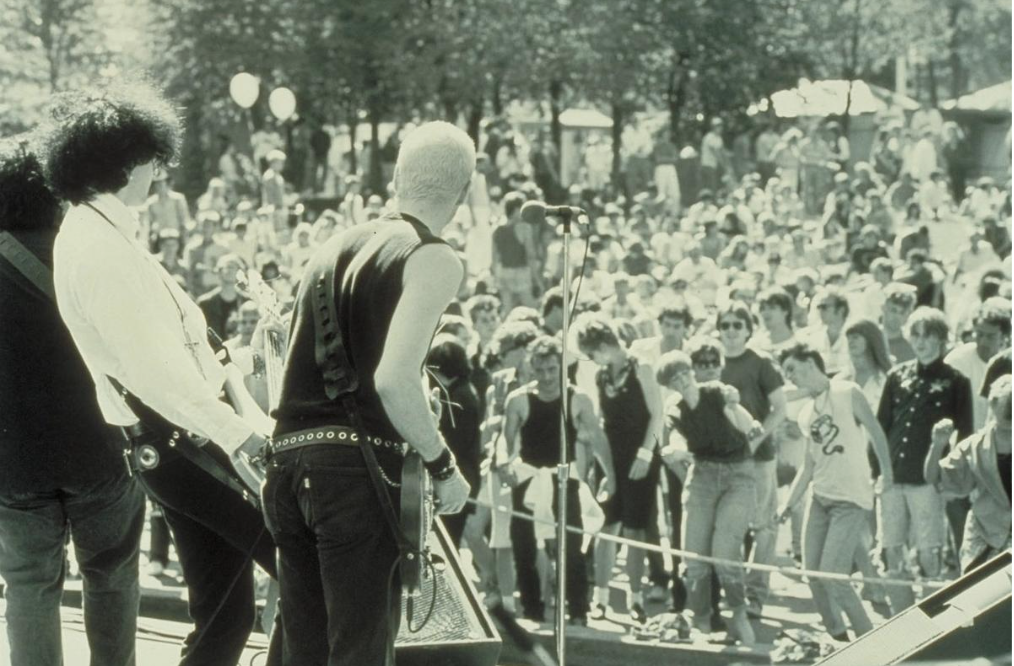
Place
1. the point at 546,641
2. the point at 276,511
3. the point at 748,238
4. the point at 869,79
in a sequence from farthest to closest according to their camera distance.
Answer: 1. the point at 869,79
2. the point at 748,238
3. the point at 546,641
4. the point at 276,511

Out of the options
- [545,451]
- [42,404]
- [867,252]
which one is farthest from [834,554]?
[867,252]

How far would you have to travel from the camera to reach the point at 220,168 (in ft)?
76.0

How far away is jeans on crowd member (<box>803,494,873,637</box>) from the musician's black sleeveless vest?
404 cm

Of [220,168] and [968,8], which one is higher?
[968,8]

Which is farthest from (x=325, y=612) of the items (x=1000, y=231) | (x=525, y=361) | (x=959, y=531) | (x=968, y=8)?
(x=968, y=8)

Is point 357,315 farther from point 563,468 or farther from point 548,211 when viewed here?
point 563,468

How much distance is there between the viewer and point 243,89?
73.6 ft

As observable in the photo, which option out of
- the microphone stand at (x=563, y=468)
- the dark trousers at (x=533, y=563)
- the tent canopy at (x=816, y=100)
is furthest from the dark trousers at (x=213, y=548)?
the tent canopy at (x=816, y=100)

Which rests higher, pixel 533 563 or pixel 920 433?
pixel 920 433

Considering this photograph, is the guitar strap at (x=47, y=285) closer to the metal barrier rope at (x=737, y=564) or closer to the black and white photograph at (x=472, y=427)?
the black and white photograph at (x=472, y=427)

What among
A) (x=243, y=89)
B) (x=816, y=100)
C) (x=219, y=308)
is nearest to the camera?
(x=219, y=308)

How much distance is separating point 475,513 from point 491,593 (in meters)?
0.42

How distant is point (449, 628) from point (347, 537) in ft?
3.45

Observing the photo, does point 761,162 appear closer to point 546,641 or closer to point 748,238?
point 748,238
